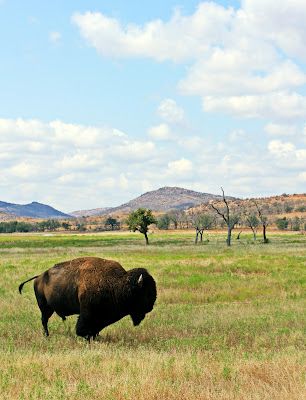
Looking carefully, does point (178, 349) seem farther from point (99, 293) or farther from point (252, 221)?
Result: point (252, 221)

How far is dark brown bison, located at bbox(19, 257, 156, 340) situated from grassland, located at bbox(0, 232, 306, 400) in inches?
22.3

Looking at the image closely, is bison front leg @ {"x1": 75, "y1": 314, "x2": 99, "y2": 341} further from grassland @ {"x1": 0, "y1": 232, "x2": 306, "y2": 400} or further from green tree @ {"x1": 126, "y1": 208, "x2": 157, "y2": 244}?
green tree @ {"x1": 126, "y1": 208, "x2": 157, "y2": 244}


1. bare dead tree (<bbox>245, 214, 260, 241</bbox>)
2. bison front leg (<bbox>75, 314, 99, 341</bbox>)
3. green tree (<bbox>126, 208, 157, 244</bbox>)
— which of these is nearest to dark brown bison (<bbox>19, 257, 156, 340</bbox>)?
bison front leg (<bbox>75, 314, 99, 341</bbox>)

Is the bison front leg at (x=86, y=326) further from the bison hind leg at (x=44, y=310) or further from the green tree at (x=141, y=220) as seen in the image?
the green tree at (x=141, y=220)

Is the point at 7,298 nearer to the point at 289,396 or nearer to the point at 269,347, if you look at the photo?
the point at 269,347

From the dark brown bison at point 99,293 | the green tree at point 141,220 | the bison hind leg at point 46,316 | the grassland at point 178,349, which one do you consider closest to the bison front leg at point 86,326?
the dark brown bison at point 99,293

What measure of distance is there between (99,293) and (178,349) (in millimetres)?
2236

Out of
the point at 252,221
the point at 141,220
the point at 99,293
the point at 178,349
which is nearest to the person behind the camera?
the point at 178,349

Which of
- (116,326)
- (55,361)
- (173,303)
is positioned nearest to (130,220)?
(173,303)

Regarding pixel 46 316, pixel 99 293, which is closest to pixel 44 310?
pixel 46 316

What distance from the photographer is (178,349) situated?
1086cm

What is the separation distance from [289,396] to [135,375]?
2331 millimetres

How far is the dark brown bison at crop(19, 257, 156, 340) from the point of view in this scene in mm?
11453

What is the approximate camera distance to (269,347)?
38.0 ft
